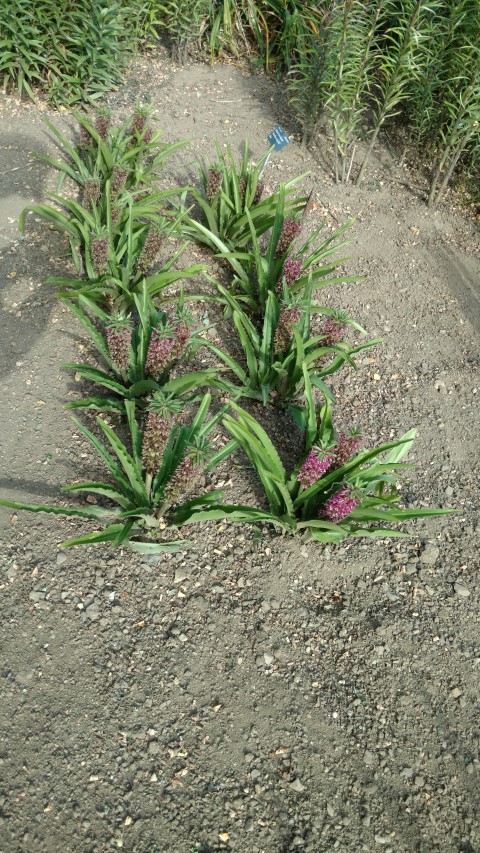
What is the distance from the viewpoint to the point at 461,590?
104 inches

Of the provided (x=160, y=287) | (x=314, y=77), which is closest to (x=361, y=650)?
(x=160, y=287)

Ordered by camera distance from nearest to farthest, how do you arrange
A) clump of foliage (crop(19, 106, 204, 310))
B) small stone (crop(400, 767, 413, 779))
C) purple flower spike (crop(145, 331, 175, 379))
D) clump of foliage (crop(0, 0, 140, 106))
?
small stone (crop(400, 767, 413, 779)) → purple flower spike (crop(145, 331, 175, 379)) → clump of foliage (crop(19, 106, 204, 310)) → clump of foliage (crop(0, 0, 140, 106))

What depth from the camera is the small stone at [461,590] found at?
2646 mm

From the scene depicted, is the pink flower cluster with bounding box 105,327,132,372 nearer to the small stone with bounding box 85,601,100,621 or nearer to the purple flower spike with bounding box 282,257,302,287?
the purple flower spike with bounding box 282,257,302,287

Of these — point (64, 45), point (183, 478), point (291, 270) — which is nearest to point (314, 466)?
point (183, 478)

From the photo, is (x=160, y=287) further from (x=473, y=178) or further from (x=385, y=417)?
(x=473, y=178)

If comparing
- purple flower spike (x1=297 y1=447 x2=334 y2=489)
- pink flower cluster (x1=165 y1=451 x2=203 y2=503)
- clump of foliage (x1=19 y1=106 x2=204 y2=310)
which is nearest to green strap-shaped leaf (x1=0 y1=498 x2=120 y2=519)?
pink flower cluster (x1=165 y1=451 x2=203 y2=503)

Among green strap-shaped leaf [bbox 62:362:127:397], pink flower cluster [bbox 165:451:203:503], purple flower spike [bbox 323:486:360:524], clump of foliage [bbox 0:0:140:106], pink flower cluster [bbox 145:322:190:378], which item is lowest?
purple flower spike [bbox 323:486:360:524]

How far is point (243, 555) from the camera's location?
8.34 ft

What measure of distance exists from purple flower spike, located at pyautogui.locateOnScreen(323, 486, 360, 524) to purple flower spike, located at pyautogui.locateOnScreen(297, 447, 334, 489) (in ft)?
0.31

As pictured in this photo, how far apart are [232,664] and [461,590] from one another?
100 centimetres

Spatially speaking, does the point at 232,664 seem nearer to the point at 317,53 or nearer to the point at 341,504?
the point at 341,504

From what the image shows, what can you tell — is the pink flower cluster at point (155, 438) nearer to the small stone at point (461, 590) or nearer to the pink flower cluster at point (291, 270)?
the pink flower cluster at point (291, 270)

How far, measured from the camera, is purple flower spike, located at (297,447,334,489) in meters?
2.25
